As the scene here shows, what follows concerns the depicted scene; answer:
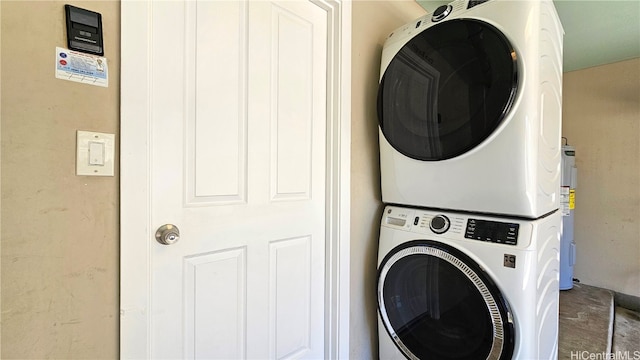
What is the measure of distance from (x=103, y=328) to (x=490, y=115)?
4.56ft

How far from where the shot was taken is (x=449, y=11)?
119 cm

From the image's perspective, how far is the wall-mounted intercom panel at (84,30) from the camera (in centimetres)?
73

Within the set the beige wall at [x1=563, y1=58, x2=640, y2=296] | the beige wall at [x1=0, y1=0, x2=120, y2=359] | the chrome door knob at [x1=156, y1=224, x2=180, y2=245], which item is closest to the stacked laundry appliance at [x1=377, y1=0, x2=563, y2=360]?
the chrome door knob at [x1=156, y1=224, x2=180, y2=245]

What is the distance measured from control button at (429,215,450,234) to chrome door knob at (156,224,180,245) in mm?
982

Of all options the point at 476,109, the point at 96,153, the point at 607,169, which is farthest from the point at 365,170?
the point at 607,169

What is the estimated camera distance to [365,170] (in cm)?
150

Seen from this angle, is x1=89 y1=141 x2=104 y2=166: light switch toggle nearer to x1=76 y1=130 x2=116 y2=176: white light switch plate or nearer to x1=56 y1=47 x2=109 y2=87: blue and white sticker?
x1=76 y1=130 x2=116 y2=176: white light switch plate

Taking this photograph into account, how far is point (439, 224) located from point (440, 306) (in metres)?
0.34

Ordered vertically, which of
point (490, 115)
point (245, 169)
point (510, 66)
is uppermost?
point (510, 66)

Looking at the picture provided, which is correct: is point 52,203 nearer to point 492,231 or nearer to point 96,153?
point 96,153

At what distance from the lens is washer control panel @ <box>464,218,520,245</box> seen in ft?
3.34

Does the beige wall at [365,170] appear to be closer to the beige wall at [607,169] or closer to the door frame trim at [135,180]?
the door frame trim at [135,180]

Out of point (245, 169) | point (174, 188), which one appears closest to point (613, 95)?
point (245, 169)

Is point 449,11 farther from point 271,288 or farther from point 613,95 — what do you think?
point 613,95
